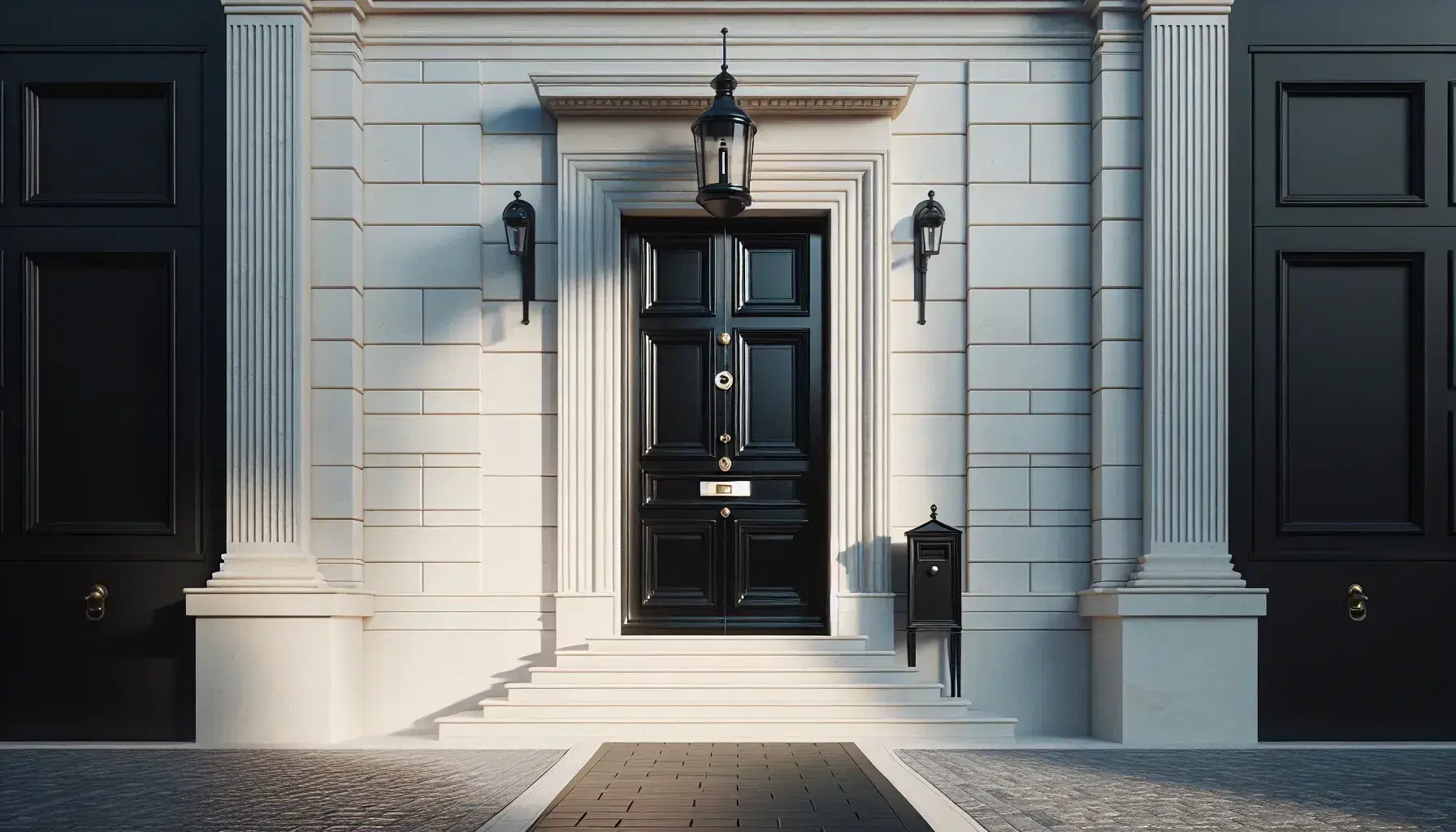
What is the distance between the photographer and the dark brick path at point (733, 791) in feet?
19.0

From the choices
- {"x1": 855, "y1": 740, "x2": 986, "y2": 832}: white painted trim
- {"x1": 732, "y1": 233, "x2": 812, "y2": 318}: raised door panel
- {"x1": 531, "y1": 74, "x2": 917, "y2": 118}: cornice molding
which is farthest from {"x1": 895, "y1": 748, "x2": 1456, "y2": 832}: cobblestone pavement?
{"x1": 531, "y1": 74, "x2": 917, "y2": 118}: cornice molding

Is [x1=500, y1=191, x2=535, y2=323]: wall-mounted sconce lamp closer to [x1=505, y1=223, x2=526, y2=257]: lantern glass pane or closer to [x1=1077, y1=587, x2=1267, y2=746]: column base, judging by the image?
[x1=505, y1=223, x2=526, y2=257]: lantern glass pane

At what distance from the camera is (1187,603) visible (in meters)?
9.23

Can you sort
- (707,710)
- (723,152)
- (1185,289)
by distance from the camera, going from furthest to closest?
(1185,289) < (723,152) < (707,710)

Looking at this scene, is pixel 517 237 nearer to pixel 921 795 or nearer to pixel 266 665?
pixel 266 665

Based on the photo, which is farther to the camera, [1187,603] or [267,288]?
[267,288]

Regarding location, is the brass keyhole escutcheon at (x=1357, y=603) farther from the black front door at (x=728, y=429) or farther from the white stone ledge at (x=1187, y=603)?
the black front door at (x=728, y=429)

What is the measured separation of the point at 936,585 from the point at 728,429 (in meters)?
1.86

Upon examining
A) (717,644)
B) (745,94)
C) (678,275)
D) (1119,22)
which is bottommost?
(717,644)

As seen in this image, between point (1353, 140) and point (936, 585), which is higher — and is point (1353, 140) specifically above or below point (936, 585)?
above

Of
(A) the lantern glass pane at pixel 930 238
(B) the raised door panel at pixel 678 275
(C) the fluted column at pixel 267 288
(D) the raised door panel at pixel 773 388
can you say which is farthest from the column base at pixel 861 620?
(C) the fluted column at pixel 267 288

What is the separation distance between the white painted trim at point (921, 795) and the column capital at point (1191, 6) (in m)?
5.42

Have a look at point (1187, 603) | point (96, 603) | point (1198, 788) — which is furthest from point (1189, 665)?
point (96, 603)

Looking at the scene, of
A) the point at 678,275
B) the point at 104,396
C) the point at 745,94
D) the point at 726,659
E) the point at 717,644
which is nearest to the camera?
the point at 726,659
